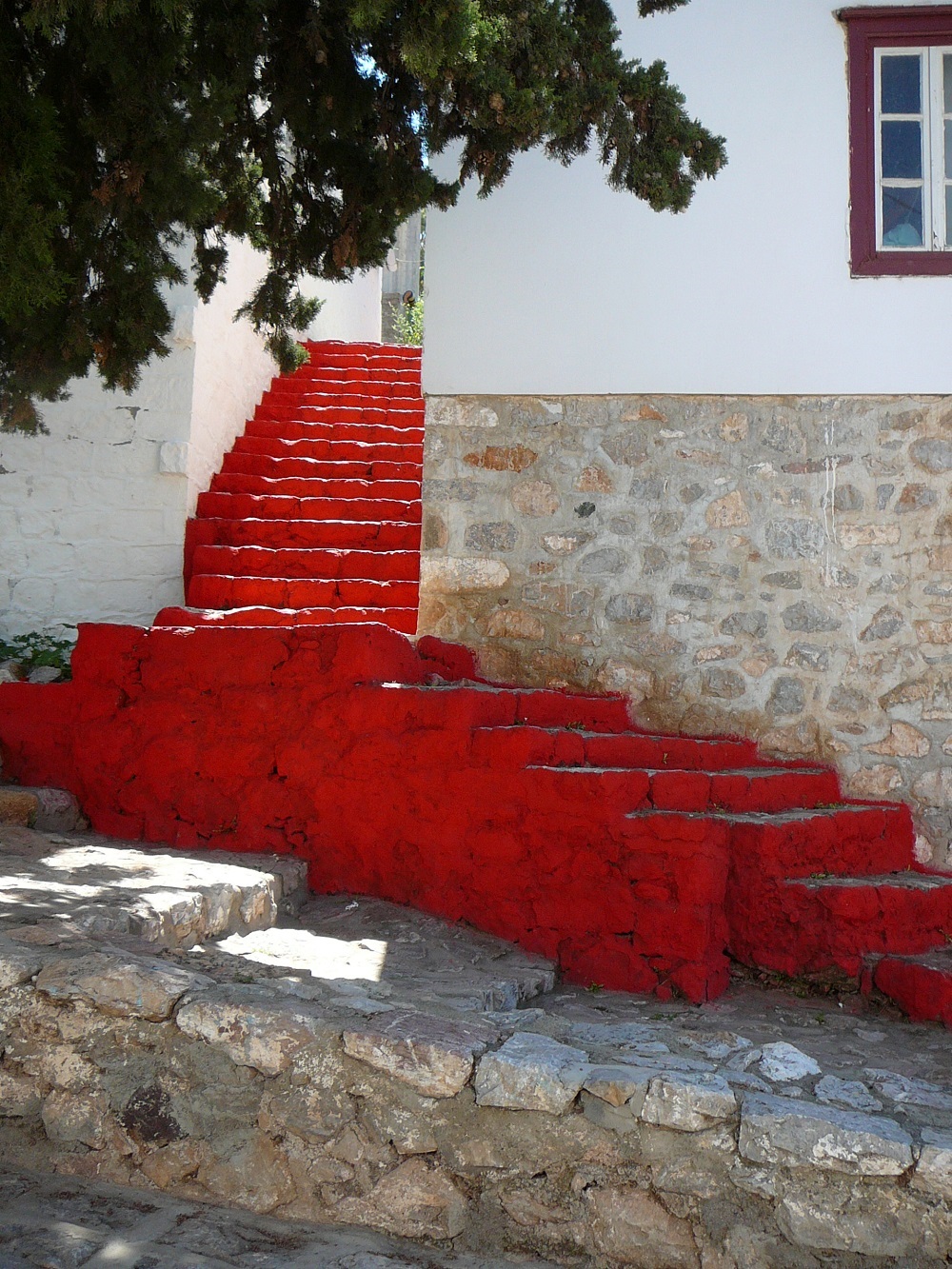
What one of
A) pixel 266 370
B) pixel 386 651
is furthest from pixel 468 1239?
pixel 266 370

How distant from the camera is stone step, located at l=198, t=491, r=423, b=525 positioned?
633 cm

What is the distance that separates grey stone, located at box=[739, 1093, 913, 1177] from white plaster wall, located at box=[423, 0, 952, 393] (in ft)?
11.2

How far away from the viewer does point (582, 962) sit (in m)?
4.03

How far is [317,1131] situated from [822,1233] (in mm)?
1187

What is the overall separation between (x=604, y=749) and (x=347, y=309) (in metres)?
7.79

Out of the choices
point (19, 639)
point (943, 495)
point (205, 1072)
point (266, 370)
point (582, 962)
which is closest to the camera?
point (205, 1072)

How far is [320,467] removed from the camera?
6.80m

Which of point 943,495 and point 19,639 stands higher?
point 943,495

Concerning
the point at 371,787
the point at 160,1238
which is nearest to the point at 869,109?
the point at 371,787

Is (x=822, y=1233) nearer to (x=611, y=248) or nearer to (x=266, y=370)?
(x=611, y=248)

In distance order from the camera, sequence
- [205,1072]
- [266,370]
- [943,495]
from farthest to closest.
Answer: [266,370] → [943,495] → [205,1072]

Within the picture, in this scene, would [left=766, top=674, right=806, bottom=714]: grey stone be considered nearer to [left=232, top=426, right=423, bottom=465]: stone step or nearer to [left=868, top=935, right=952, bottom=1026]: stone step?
Answer: [left=868, top=935, right=952, bottom=1026]: stone step

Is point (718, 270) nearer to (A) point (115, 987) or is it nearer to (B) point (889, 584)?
(B) point (889, 584)

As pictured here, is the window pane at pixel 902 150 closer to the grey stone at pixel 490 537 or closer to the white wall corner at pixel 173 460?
the grey stone at pixel 490 537
